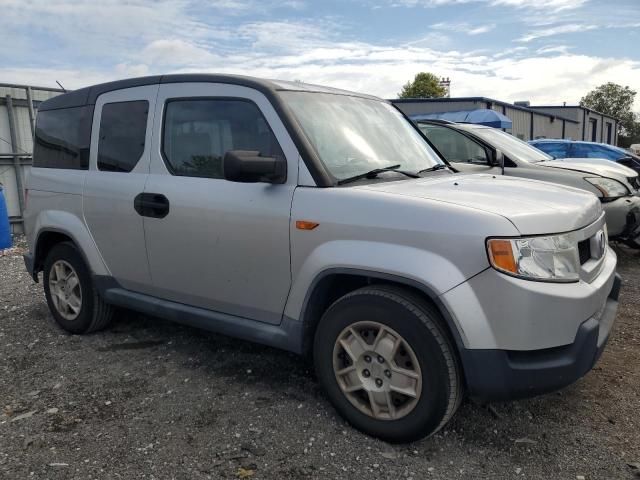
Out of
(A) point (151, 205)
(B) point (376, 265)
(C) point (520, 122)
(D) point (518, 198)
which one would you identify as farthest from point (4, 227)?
(C) point (520, 122)

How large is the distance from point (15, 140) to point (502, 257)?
10.7m

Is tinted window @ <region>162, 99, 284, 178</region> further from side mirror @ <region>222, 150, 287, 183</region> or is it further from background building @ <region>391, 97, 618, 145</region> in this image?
background building @ <region>391, 97, 618, 145</region>

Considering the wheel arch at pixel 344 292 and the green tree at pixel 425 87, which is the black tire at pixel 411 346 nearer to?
the wheel arch at pixel 344 292

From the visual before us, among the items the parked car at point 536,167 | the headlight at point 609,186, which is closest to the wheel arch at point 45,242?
the parked car at point 536,167

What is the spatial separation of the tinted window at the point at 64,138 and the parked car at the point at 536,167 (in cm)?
354

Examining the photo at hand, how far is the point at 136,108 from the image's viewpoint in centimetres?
385

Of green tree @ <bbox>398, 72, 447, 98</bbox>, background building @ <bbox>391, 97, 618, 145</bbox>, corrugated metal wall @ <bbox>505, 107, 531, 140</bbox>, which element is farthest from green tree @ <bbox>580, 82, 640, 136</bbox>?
corrugated metal wall @ <bbox>505, 107, 531, 140</bbox>

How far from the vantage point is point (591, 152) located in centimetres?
1309

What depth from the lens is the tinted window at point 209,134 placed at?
3.24m

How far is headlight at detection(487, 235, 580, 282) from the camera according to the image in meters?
2.41

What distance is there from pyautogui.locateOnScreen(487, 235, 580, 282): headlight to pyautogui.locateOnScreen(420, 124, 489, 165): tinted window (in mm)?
4228

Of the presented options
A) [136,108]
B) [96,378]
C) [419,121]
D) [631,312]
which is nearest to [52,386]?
[96,378]

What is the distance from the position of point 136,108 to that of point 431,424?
280 cm

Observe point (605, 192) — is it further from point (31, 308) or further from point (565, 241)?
point (31, 308)
